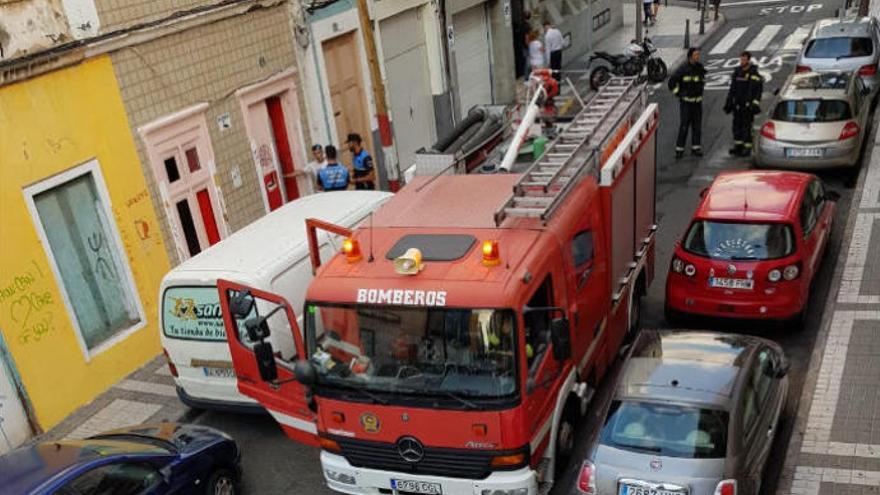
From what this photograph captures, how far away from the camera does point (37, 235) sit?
10.1 metres

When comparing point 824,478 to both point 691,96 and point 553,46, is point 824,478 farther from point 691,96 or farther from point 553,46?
point 553,46

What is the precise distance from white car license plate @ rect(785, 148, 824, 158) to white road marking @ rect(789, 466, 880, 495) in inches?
309

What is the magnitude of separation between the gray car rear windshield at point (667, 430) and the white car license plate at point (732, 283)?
3264mm

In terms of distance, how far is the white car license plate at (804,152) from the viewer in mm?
13875

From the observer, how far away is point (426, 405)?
21.5 feet

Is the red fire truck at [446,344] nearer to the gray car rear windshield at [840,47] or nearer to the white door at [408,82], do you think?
the white door at [408,82]

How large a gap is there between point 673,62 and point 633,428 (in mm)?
19912

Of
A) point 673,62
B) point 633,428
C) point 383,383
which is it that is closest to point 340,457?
point 383,383

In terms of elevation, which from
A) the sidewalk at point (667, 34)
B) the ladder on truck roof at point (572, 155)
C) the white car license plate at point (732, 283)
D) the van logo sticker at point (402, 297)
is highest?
the ladder on truck roof at point (572, 155)

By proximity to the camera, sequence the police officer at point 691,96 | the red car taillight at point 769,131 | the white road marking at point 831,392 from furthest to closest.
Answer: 1. the police officer at point 691,96
2. the red car taillight at point 769,131
3. the white road marking at point 831,392

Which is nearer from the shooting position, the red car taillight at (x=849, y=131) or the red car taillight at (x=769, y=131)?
the red car taillight at (x=849, y=131)

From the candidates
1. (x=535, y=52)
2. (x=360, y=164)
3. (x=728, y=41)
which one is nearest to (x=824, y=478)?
(x=360, y=164)

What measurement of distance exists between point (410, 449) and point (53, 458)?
3.00 m

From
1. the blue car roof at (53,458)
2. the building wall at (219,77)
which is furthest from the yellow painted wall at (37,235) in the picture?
the blue car roof at (53,458)
